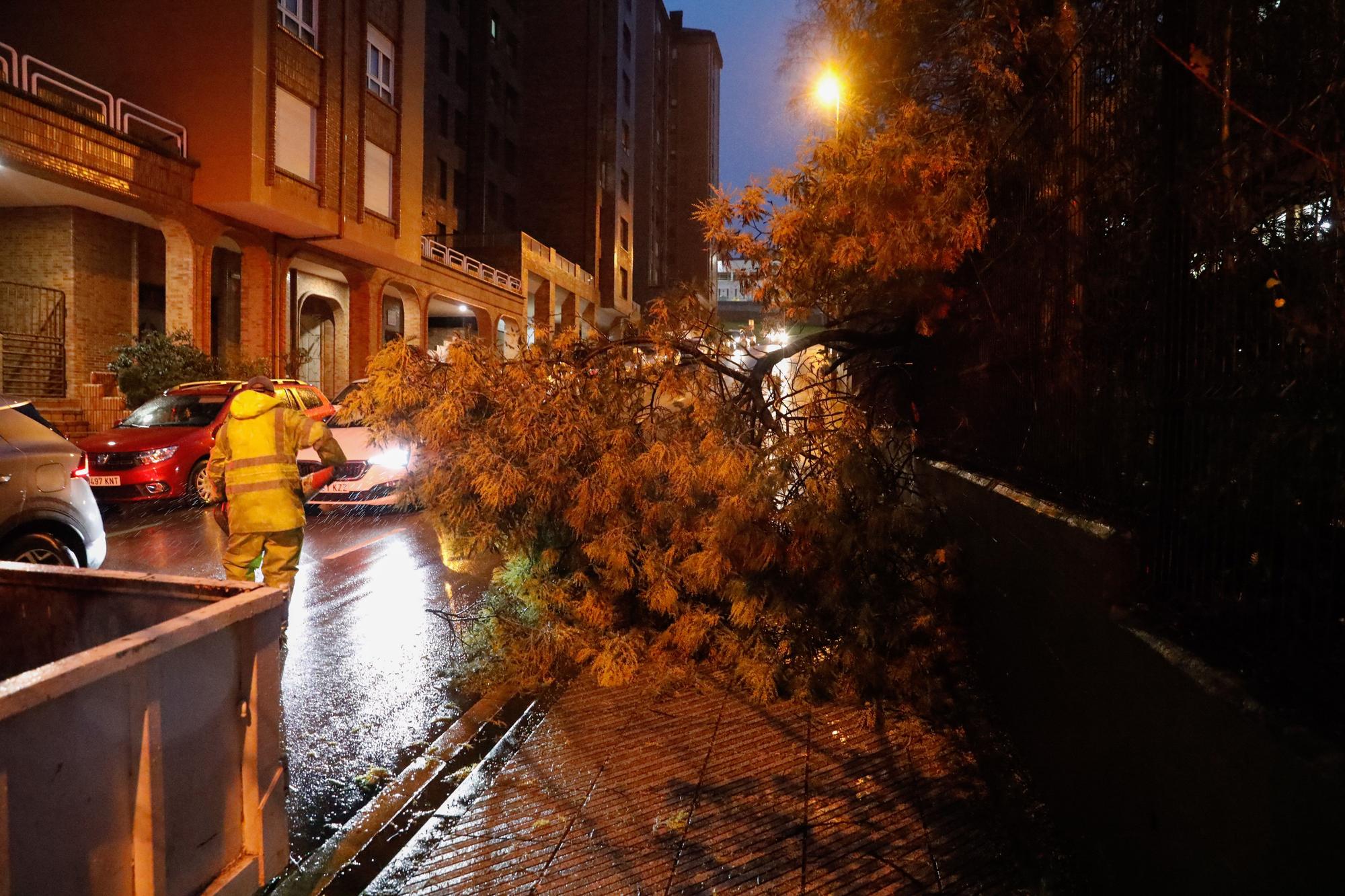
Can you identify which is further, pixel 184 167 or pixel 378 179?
pixel 378 179

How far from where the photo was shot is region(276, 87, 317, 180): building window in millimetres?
19531

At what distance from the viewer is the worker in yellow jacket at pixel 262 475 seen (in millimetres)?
5438

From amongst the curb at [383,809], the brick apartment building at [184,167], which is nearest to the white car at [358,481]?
the brick apartment building at [184,167]

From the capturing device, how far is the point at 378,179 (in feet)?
78.2

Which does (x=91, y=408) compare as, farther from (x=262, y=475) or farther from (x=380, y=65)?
(x=262, y=475)

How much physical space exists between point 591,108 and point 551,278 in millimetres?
11037

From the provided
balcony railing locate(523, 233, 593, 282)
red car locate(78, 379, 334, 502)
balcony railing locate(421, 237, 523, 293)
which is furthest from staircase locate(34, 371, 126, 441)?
balcony railing locate(523, 233, 593, 282)

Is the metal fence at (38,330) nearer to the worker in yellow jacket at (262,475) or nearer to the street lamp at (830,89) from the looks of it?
the worker in yellow jacket at (262,475)

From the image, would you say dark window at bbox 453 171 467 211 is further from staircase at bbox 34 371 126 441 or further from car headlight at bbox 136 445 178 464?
car headlight at bbox 136 445 178 464

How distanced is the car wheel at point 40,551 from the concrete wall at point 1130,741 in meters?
5.58

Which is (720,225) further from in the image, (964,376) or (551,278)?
(551,278)

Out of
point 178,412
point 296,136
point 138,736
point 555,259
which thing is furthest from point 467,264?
point 138,736

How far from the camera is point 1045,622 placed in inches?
145

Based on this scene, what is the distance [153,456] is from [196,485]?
74 cm
